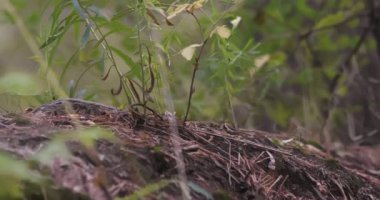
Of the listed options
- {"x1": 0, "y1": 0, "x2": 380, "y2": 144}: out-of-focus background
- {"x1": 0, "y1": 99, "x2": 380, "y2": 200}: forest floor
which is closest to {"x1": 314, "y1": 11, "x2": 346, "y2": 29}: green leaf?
{"x1": 0, "y1": 0, "x2": 380, "y2": 144}: out-of-focus background

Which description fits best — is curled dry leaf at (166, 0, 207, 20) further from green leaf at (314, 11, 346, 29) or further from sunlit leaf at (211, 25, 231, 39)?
green leaf at (314, 11, 346, 29)

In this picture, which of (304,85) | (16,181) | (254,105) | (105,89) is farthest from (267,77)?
(16,181)

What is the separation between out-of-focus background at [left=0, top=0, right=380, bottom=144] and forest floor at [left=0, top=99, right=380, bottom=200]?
138 mm

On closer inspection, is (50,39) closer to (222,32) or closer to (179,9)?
(179,9)

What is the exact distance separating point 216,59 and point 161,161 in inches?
29.5

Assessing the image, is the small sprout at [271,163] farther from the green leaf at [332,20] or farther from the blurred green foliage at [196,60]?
the green leaf at [332,20]

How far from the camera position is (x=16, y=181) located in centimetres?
139

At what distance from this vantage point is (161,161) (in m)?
1.65

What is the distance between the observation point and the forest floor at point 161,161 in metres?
1.48

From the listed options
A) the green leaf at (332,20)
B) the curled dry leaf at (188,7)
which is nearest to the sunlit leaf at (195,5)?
the curled dry leaf at (188,7)

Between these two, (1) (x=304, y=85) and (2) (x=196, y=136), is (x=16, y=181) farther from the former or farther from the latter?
(1) (x=304, y=85)

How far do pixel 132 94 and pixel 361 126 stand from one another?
3.05 meters

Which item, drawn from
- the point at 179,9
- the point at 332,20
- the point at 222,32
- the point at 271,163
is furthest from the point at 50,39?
the point at 332,20

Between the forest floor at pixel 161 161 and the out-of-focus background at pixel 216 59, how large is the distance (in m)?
0.14
